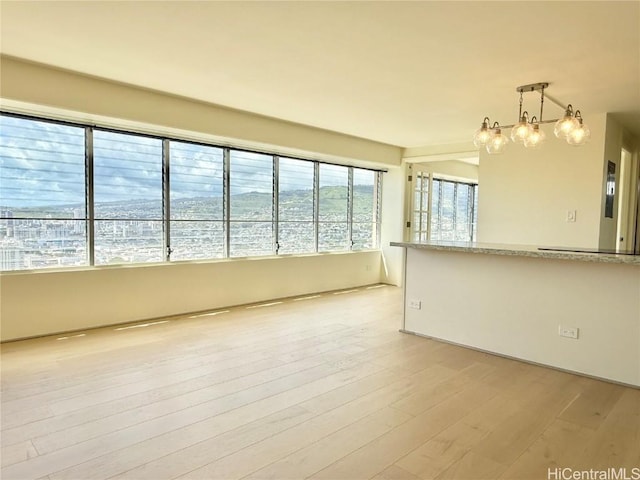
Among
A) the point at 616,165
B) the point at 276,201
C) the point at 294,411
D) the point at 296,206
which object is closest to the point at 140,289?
the point at 276,201

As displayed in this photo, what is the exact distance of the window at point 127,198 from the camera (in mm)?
4297

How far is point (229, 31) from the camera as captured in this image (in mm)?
2725

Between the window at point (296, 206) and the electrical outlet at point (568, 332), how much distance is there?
3731 mm

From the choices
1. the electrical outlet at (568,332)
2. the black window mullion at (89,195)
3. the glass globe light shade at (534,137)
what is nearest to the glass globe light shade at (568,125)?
the glass globe light shade at (534,137)

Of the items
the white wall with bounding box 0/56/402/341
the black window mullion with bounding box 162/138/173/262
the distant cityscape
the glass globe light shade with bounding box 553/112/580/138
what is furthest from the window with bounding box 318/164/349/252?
the glass globe light shade with bounding box 553/112/580/138

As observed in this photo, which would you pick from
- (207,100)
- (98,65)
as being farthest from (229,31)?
(207,100)

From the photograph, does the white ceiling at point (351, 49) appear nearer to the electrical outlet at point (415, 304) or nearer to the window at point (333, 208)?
the electrical outlet at point (415, 304)

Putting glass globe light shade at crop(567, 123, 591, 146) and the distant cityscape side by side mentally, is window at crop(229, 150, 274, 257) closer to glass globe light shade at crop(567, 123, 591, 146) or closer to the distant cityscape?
the distant cityscape

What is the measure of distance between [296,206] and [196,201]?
1635mm

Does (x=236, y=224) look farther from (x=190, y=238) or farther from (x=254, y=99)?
(x=254, y=99)

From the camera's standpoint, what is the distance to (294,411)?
252 centimetres

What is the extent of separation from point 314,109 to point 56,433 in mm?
3759

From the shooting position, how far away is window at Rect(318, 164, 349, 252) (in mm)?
6605

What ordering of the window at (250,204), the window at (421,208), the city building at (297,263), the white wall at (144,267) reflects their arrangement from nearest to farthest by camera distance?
the city building at (297,263) < the white wall at (144,267) < the window at (250,204) < the window at (421,208)
